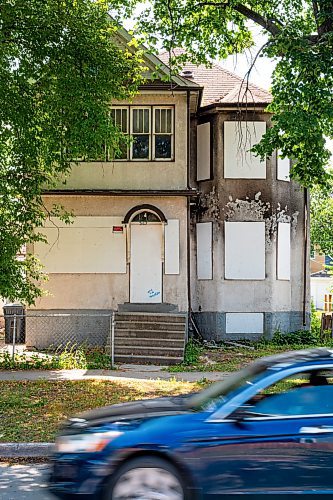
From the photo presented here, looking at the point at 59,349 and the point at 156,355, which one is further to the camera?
the point at 59,349

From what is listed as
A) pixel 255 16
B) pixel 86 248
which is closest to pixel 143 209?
pixel 86 248

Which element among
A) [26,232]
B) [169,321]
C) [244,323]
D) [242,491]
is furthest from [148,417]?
[244,323]

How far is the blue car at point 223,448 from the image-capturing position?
5.29 m

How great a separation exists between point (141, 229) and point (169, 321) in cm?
344

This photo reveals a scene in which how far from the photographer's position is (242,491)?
207 inches

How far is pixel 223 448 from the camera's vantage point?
5.33 metres

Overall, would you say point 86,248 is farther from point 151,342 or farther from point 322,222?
point 322,222

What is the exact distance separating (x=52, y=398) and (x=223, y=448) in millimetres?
6878

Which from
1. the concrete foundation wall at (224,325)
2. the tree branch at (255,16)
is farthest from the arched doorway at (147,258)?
the tree branch at (255,16)

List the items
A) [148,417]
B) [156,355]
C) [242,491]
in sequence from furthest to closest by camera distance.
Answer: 1. [156,355]
2. [148,417]
3. [242,491]

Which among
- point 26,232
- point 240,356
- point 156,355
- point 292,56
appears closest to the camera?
point 292,56

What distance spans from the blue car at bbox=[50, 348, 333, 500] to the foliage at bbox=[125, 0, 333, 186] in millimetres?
9105

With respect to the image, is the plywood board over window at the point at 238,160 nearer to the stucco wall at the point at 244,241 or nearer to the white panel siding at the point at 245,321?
the stucco wall at the point at 244,241

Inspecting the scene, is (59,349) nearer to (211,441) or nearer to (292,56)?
(292,56)
